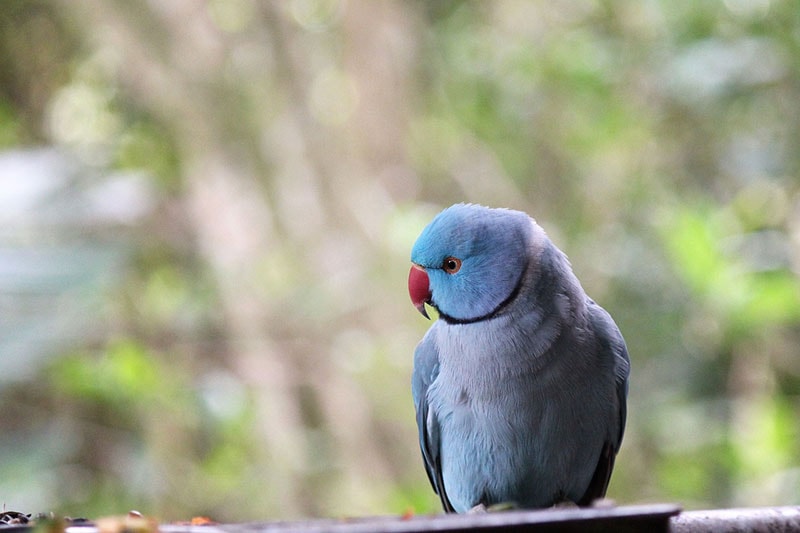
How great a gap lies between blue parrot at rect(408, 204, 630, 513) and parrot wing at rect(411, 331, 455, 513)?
79 millimetres

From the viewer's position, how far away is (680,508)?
1024 millimetres

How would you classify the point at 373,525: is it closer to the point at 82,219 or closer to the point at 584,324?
the point at 584,324

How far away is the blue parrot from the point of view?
180 centimetres

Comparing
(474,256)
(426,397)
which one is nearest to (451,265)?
(474,256)

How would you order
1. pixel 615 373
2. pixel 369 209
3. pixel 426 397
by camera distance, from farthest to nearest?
pixel 369 209, pixel 426 397, pixel 615 373

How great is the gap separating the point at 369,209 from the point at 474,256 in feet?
8.26

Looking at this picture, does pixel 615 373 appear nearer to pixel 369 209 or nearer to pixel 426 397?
pixel 426 397

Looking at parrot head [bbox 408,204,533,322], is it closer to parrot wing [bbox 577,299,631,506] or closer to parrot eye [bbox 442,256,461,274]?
parrot eye [bbox 442,256,461,274]

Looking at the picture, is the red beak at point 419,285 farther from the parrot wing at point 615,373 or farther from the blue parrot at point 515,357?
Result: the parrot wing at point 615,373

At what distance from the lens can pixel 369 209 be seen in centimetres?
430

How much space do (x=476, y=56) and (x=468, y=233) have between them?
3.02 metres

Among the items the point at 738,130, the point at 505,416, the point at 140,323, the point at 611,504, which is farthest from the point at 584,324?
the point at 140,323

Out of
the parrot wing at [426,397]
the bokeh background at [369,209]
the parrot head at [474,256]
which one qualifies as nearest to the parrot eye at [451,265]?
the parrot head at [474,256]

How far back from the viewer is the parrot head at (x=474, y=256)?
1.80 metres
